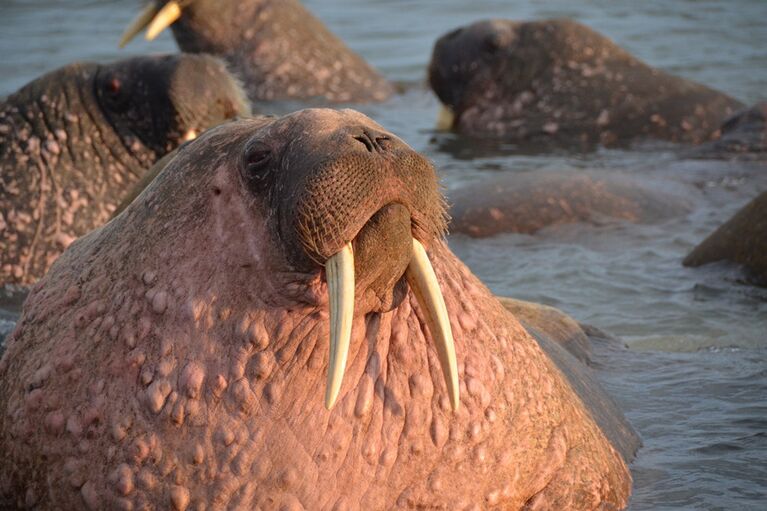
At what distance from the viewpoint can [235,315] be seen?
12.6 feet

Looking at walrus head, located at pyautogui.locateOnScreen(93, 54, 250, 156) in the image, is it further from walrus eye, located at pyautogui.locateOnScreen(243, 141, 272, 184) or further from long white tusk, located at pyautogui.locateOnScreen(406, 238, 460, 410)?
long white tusk, located at pyautogui.locateOnScreen(406, 238, 460, 410)

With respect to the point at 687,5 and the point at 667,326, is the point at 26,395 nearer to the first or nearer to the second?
the point at 667,326

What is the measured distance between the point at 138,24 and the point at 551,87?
3.75 m

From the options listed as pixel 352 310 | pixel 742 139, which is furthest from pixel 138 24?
pixel 352 310

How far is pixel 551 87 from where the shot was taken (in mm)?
12664

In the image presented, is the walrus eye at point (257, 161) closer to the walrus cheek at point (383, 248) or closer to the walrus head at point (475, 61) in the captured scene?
the walrus cheek at point (383, 248)

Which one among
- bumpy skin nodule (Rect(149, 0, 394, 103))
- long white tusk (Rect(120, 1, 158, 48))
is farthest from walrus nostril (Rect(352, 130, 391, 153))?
bumpy skin nodule (Rect(149, 0, 394, 103))

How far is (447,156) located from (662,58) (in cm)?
543

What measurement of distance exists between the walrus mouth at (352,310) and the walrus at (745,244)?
451 centimetres

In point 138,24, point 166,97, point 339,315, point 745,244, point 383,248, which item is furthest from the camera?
point 138,24

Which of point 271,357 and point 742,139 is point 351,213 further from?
point 742,139

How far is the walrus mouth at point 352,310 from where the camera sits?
3.52m

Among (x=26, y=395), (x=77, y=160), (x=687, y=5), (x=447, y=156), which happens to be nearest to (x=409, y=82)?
(x=447, y=156)

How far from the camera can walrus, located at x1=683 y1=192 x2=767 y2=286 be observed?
7965 millimetres
